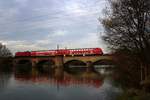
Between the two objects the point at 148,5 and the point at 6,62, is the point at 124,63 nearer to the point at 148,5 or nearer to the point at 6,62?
the point at 148,5

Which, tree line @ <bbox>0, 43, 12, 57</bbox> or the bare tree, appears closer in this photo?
the bare tree

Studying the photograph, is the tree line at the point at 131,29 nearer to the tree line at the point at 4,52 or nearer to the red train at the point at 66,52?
the red train at the point at 66,52

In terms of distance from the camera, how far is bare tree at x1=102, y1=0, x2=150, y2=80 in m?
28.0

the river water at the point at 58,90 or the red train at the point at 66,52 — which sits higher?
the red train at the point at 66,52

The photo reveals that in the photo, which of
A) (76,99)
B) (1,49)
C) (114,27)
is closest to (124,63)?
(114,27)

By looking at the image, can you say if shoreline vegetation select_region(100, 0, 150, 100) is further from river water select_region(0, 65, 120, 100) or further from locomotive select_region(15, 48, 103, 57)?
locomotive select_region(15, 48, 103, 57)

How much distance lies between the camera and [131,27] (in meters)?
29.0

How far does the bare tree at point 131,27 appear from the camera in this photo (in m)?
28.0

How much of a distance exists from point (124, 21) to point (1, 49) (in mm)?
127392

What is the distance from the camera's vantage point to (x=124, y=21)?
29.1 m

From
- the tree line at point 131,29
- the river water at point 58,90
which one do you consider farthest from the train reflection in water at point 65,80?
the tree line at point 131,29

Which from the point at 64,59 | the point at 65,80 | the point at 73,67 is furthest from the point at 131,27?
the point at 73,67

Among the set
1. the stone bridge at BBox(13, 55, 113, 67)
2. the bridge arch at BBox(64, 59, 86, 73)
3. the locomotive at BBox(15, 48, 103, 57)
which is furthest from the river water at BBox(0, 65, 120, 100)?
the locomotive at BBox(15, 48, 103, 57)

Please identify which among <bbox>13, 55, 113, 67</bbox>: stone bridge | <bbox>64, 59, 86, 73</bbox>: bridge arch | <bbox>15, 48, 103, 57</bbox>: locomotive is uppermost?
<bbox>15, 48, 103, 57</bbox>: locomotive
